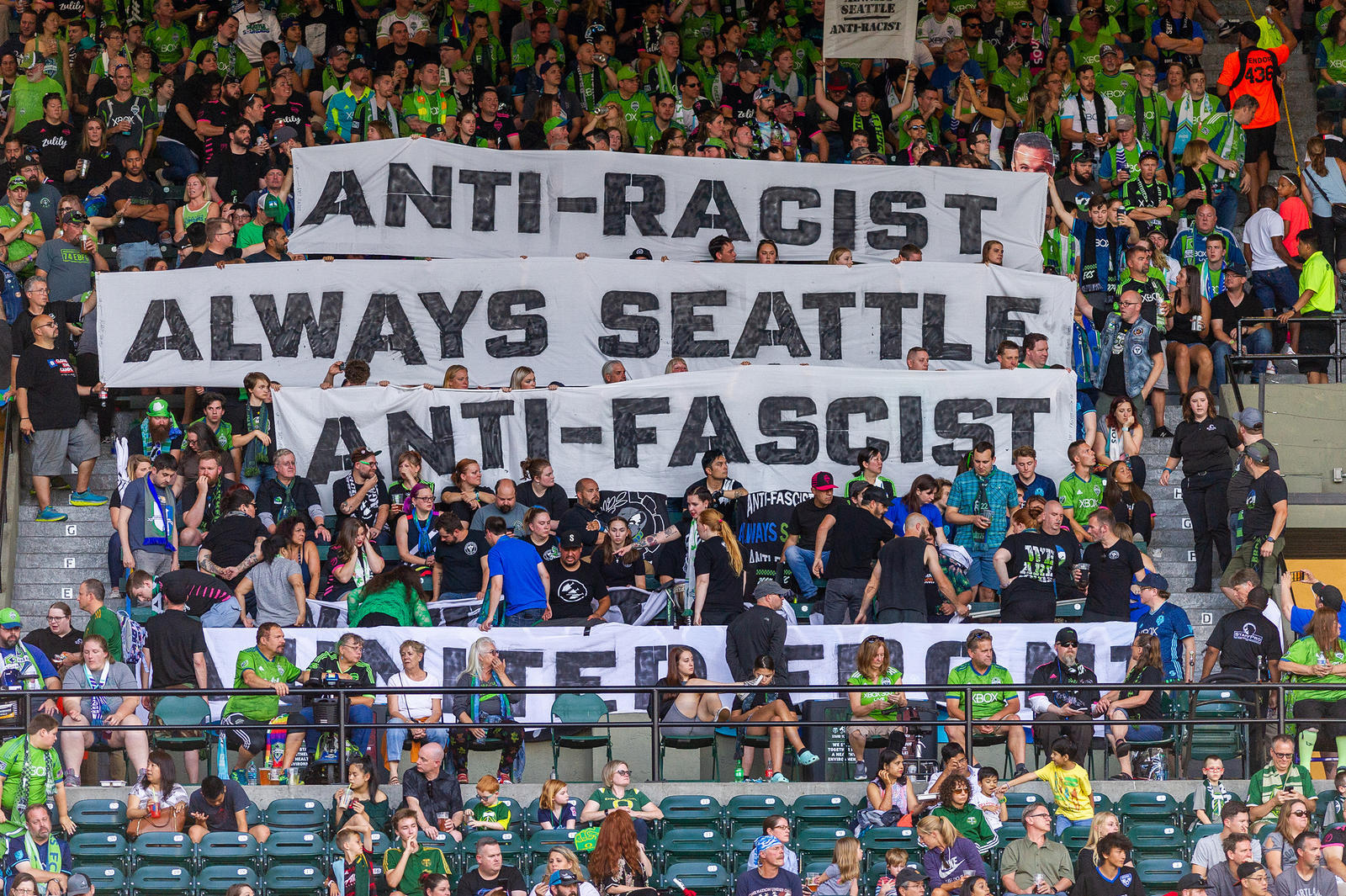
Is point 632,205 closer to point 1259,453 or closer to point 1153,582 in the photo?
point 1259,453

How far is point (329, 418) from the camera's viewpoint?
62.7 feet

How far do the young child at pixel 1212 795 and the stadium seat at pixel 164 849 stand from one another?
7.10 metres

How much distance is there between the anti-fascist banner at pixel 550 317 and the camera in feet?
65.5

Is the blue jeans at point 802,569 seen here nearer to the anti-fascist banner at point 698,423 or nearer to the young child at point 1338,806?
the anti-fascist banner at point 698,423

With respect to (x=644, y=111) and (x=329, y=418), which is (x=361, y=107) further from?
(x=329, y=418)

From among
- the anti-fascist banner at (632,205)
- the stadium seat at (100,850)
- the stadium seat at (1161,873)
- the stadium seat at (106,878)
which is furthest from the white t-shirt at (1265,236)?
the stadium seat at (106,878)

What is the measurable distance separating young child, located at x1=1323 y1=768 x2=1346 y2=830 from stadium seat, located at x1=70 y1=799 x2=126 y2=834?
8382 millimetres

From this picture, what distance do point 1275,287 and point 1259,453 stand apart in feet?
12.3

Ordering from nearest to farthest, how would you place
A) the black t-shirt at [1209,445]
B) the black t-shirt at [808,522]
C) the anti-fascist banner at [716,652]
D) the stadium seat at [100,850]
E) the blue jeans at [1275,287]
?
the stadium seat at [100,850]
the anti-fascist banner at [716,652]
the black t-shirt at [808,522]
the black t-shirt at [1209,445]
the blue jeans at [1275,287]

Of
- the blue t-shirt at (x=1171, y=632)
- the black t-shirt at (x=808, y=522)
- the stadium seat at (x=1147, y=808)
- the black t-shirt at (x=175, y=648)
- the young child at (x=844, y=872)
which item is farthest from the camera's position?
the black t-shirt at (x=808, y=522)

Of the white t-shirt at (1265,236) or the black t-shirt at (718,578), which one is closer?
the black t-shirt at (718,578)

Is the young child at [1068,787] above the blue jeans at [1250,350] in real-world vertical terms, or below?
below

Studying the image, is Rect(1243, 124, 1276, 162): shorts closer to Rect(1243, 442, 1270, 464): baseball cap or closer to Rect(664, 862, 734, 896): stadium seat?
Rect(1243, 442, 1270, 464): baseball cap

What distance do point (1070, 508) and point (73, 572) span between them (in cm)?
877
